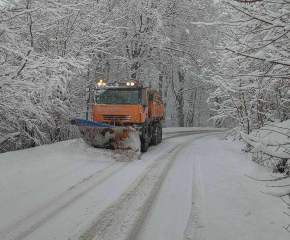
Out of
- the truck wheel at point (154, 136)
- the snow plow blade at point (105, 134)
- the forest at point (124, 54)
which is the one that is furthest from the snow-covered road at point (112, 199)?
the truck wheel at point (154, 136)

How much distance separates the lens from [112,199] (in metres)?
4.57

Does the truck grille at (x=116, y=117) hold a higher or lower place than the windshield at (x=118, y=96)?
lower

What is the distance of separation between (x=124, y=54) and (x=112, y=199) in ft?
47.4

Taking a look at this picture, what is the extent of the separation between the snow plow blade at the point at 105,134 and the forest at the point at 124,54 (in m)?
1.14

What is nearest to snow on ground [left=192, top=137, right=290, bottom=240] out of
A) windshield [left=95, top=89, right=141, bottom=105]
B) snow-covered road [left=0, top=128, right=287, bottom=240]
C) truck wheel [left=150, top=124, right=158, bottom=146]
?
snow-covered road [left=0, top=128, right=287, bottom=240]

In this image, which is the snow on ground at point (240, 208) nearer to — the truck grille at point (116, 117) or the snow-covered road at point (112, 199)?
the snow-covered road at point (112, 199)

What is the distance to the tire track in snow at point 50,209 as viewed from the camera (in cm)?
324

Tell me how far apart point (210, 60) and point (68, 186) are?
1531cm

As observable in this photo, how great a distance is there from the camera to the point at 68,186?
5.21m

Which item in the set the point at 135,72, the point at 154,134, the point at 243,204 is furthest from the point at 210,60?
the point at 243,204

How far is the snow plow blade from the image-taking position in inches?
329

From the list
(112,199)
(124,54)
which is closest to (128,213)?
(112,199)

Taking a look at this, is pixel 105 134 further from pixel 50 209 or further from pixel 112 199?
pixel 50 209

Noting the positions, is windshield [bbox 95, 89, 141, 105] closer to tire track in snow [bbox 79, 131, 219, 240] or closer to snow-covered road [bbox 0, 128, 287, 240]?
snow-covered road [bbox 0, 128, 287, 240]
